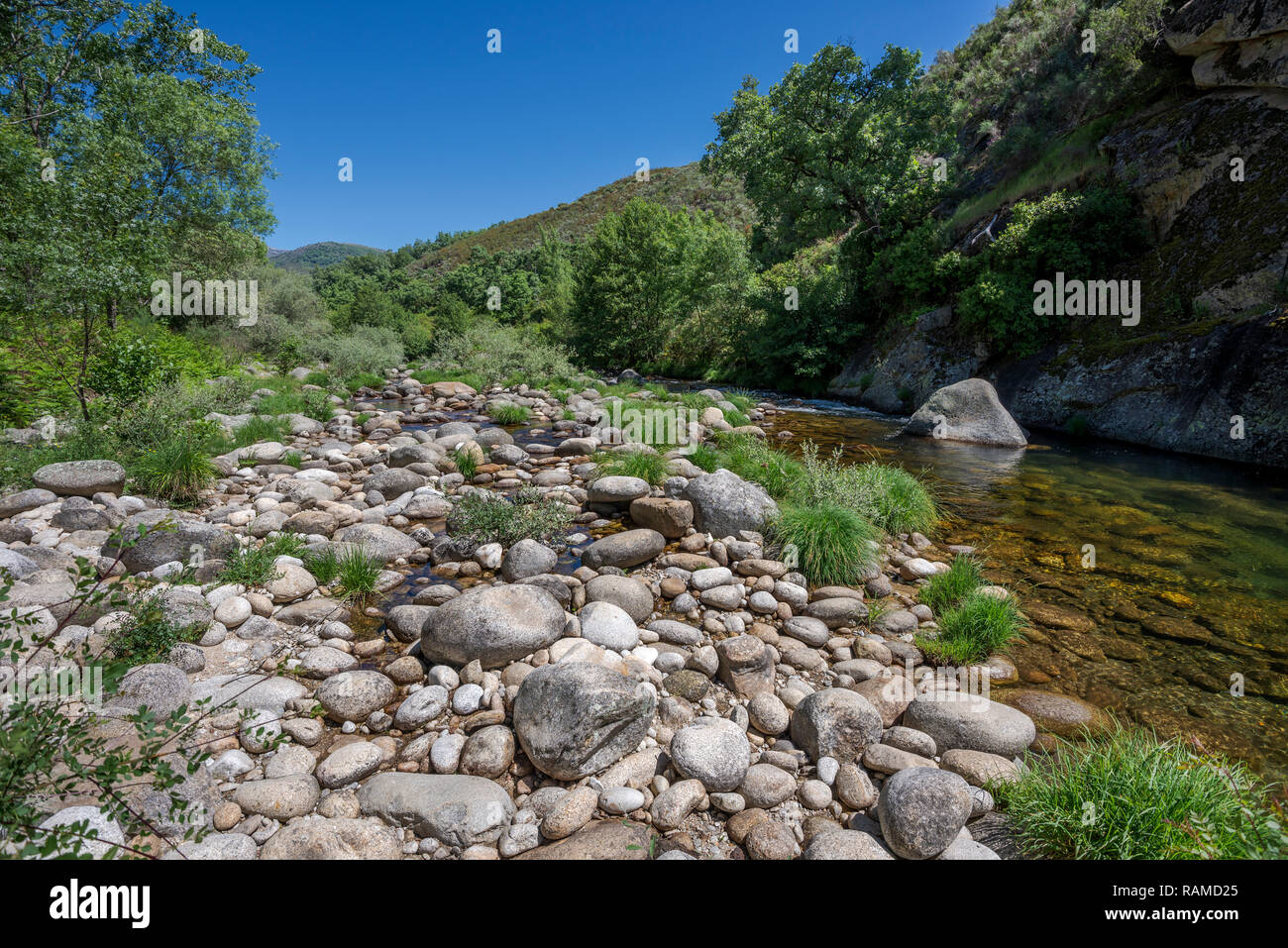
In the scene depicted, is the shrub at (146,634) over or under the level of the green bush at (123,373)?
under

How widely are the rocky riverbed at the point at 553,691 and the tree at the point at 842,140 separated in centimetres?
1840

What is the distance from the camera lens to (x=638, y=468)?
307 inches

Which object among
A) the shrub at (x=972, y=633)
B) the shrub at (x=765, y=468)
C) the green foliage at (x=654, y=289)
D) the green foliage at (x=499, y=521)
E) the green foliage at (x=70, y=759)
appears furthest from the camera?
the green foliage at (x=654, y=289)

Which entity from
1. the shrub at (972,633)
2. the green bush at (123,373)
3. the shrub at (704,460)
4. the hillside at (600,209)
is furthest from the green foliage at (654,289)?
the hillside at (600,209)

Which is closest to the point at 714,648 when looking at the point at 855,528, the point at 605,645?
the point at 605,645

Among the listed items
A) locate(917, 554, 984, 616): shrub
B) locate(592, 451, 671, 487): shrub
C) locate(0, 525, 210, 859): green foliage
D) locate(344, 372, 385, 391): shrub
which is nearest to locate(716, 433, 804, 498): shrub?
locate(592, 451, 671, 487): shrub

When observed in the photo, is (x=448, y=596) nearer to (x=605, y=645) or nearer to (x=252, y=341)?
(x=605, y=645)

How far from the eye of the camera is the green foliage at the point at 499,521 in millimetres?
6090

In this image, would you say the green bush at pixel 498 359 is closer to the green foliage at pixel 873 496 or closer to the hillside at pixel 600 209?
the green foliage at pixel 873 496

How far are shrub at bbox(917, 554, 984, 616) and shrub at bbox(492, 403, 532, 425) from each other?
10855mm

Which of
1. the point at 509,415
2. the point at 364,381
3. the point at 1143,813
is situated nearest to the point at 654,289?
the point at 364,381

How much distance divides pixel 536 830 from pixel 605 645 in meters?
1.65

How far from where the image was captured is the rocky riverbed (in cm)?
263

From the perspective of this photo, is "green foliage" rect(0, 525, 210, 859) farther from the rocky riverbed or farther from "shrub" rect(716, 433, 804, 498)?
"shrub" rect(716, 433, 804, 498)
